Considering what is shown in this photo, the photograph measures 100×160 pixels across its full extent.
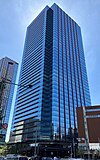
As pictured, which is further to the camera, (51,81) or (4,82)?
(51,81)

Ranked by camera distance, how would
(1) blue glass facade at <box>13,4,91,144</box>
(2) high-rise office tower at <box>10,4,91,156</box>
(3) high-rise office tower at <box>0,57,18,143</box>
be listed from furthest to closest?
(1) blue glass facade at <box>13,4,91,144</box> → (2) high-rise office tower at <box>10,4,91,156</box> → (3) high-rise office tower at <box>0,57,18,143</box>

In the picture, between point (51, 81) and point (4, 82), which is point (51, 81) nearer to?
point (51, 81)

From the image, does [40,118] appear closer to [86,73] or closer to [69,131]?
[69,131]

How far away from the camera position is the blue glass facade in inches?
3189

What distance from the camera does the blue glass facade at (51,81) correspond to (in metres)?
81.0

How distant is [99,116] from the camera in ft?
244

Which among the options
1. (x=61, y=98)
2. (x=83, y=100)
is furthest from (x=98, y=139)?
(x=83, y=100)

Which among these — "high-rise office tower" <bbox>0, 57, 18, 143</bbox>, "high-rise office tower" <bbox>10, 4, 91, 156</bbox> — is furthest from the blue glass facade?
"high-rise office tower" <bbox>0, 57, 18, 143</bbox>

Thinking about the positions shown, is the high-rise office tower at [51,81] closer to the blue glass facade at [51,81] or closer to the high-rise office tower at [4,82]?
the blue glass facade at [51,81]

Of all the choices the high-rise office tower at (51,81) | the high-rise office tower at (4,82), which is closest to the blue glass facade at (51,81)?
the high-rise office tower at (51,81)

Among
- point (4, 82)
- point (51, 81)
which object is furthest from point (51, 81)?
point (4, 82)

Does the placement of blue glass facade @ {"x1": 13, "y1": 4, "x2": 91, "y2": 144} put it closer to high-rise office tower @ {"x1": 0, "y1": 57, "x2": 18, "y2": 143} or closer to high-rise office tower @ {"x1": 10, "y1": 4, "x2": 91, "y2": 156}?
high-rise office tower @ {"x1": 10, "y1": 4, "x2": 91, "y2": 156}

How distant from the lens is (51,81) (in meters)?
90.2

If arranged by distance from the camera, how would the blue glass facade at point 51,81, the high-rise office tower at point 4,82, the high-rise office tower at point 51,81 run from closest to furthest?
the high-rise office tower at point 4,82 < the high-rise office tower at point 51,81 < the blue glass facade at point 51,81
